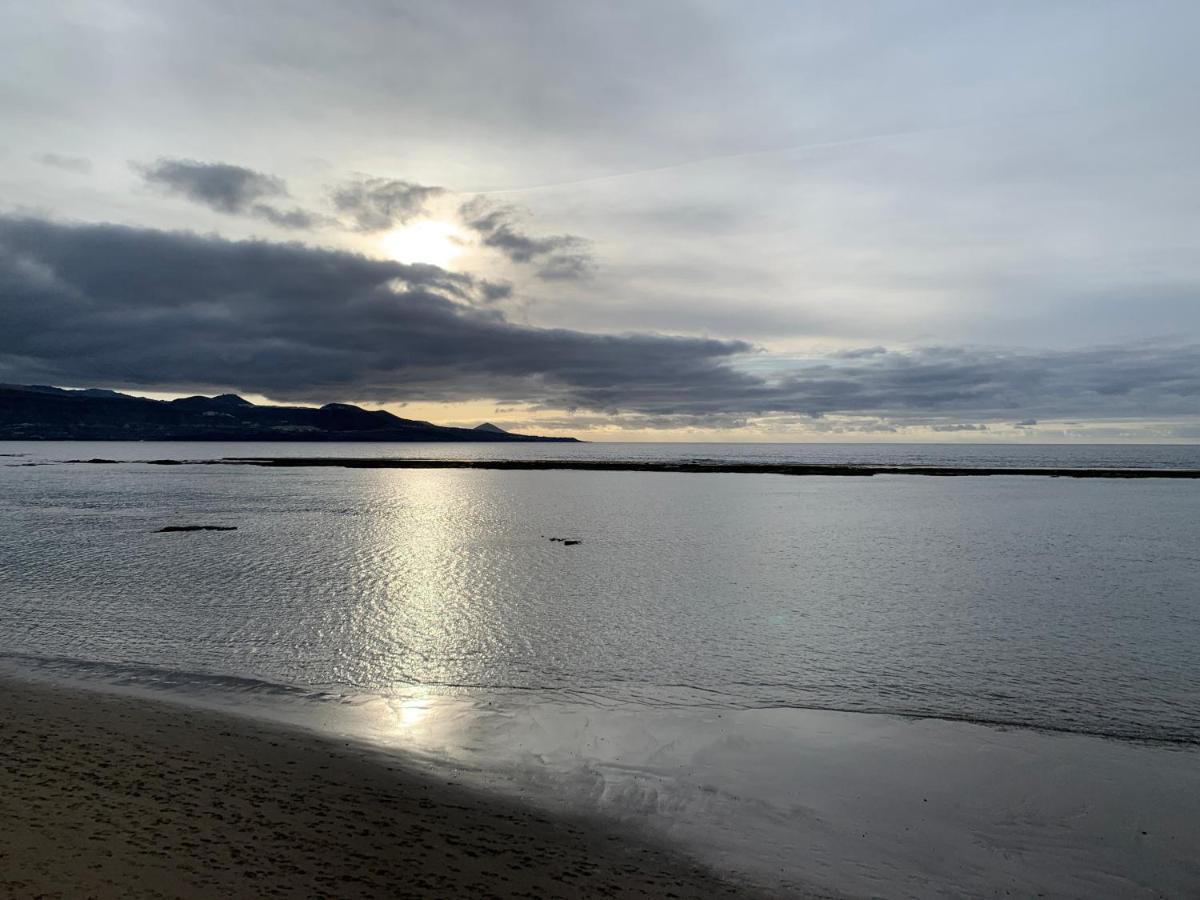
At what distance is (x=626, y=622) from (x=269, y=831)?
59.3 ft

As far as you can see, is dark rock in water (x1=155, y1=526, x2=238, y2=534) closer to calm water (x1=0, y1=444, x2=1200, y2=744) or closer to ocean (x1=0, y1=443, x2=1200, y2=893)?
ocean (x1=0, y1=443, x2=1200, y2=893)

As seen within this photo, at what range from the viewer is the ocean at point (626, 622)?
17.6 m

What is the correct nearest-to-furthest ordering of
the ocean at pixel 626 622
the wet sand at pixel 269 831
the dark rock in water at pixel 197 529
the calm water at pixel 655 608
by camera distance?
the wet sand at pixel 269 831, the ocean at pixel 626 622, the calm water at pixel 655 608, the dark rock in water at pixel 197 529

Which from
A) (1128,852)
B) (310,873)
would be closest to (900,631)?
(1128,852)

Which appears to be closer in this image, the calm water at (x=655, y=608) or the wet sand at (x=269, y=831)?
the wet sand at (x=269, y=831)

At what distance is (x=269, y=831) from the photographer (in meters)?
10.3

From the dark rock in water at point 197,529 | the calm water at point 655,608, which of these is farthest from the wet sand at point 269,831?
the dark rock in water at point 197,529

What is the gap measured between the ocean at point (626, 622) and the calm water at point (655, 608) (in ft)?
0.46

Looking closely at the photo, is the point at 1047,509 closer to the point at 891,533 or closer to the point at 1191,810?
the point at 891,533

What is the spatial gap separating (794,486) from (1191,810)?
10286 cm

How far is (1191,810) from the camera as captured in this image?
1240 cm

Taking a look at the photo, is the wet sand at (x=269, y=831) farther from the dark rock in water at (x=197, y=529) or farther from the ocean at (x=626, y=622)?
the dark rock in water at (x=197, y=529)

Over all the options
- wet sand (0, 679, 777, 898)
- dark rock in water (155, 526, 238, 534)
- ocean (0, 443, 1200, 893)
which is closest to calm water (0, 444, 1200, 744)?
ocean (0, 443, 1200, 893)

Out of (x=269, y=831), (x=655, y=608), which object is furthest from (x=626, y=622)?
(x=269, y=831)
